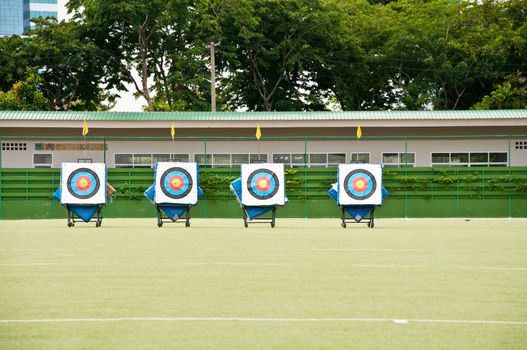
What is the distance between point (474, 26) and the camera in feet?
185

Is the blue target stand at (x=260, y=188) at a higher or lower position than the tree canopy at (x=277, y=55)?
lower

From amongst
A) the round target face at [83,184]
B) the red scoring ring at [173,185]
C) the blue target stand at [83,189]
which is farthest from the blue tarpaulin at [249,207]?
the round target face at [83,184]

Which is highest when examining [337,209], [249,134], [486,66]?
[486,66]

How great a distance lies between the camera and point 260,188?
79.1 feet

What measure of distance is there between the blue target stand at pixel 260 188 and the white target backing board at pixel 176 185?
3.16 ft

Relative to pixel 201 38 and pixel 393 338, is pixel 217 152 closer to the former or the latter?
pixel 201 38

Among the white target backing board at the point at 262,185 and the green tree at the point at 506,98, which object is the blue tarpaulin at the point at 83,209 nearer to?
the white target backing board at the point at 262,185

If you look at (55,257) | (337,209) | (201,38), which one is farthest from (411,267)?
(201,38)

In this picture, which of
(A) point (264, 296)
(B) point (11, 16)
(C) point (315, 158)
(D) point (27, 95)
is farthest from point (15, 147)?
(B) point (11, 16)

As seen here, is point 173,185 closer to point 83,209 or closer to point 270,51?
point 83,209

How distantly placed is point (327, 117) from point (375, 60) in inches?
771

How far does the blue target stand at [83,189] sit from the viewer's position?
78.7ft

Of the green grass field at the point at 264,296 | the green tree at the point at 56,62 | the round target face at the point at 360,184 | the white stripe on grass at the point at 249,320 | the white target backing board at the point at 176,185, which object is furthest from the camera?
the green tree at the point at 56,62

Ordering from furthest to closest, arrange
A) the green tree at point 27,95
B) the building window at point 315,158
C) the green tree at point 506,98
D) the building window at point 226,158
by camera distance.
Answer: the green tree at point 506,98, the green tree at point 27,95, the building window at point 315,158, the building window at point 226,158
